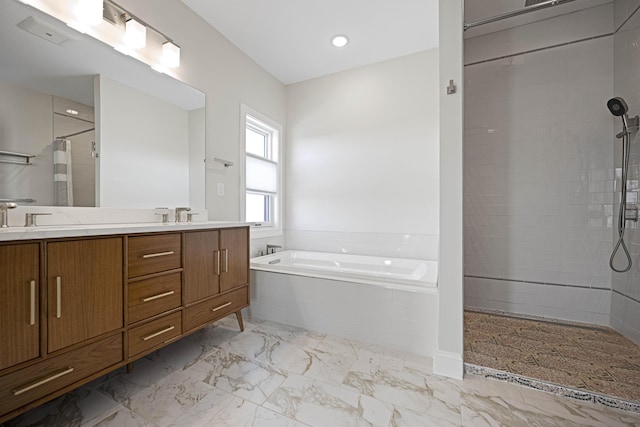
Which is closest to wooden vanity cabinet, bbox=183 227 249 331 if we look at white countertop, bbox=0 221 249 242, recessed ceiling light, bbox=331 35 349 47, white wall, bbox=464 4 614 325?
white countertop, bbox=0 221 249 242

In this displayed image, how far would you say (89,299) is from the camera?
3.97 feet

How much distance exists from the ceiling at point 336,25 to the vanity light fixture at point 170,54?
44 centimetres

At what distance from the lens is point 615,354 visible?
1.76 metres

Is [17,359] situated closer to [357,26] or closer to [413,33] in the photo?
[357,26]

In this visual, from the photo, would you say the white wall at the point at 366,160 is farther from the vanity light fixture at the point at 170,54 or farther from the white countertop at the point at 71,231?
the white countertop at the point at 71,231

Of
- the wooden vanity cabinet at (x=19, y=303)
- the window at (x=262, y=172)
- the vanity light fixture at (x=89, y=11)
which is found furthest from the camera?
the window at (x=262, y=172)

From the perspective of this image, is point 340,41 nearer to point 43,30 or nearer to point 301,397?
point 43,30

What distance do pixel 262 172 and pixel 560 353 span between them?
2913 millimetres

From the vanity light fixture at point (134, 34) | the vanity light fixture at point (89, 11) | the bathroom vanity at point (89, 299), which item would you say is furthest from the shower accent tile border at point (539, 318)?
the vanity light fixture at point (89, 11)

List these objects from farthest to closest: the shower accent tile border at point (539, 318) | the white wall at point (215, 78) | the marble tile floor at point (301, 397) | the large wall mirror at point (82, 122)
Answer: the shower accent tile border at point (539, 318) → the white wall at point (215, 78) → the large wall mirror at point (82, 122) → the marble tile floor at point (301, 397)

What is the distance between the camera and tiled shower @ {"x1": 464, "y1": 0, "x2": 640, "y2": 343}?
2.14 meters

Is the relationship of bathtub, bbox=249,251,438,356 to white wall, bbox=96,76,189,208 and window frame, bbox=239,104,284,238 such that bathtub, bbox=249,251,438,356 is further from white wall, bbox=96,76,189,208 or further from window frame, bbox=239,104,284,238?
white wall, bbox=96,76,189,208

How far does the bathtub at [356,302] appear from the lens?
6.10 ft

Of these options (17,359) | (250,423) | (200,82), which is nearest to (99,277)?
(17,359)
